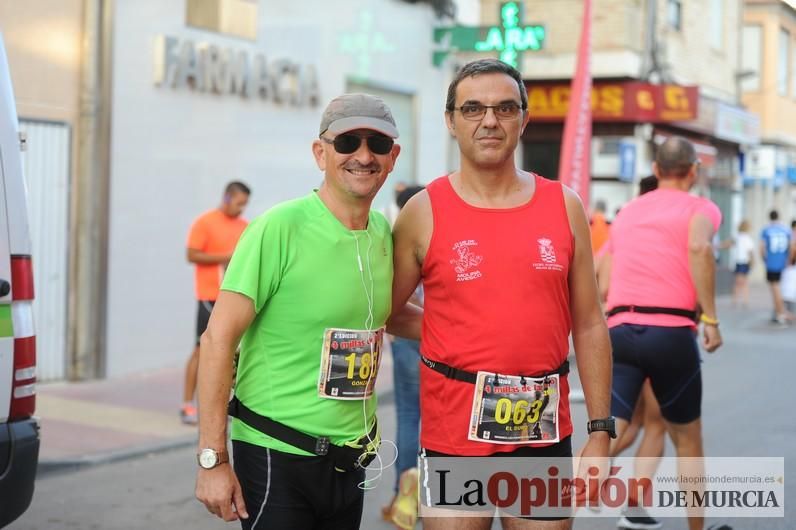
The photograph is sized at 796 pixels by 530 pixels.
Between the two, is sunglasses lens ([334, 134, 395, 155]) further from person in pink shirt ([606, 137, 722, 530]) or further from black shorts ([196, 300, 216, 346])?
black shorts ([196, 300, 216, 346])

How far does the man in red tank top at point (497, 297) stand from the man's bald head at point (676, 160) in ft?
7.19

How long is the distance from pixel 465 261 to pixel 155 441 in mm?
5567

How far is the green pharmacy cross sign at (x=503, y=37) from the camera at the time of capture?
1616 centimetres

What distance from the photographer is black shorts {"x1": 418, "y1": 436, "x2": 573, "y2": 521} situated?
3525 mm

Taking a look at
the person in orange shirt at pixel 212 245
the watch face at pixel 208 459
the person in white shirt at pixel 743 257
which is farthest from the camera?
the person in white shirt at pixel 743 257

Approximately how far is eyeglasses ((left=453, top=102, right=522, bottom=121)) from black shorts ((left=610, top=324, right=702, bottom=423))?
2.24 meters

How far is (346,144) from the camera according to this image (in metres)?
3.36

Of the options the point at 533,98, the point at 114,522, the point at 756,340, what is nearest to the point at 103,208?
the point at 114,522

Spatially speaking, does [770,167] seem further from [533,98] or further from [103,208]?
[103,208]

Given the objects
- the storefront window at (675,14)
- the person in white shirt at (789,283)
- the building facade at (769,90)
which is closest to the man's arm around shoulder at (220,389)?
the person in white shirt at (789,283)

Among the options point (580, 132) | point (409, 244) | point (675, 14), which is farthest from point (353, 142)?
point (675, 14)

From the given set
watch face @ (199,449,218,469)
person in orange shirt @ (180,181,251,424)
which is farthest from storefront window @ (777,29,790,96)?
watch face @ (199,449,218,469)

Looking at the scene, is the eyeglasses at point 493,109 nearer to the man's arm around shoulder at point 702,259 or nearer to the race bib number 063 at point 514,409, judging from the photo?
the race bib number 063 at point 514,409

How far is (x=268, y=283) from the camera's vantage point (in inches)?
125
